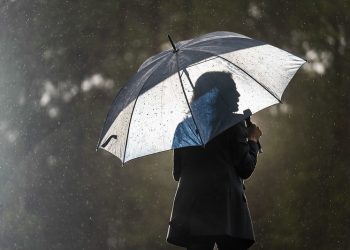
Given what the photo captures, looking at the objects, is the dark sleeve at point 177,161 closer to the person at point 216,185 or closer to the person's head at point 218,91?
the person at point 216,185

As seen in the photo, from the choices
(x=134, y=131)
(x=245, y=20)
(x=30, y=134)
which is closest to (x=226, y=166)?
(x=134, y=131)

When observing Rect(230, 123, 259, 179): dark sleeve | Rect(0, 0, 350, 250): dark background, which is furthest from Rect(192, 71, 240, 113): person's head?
Rect(0, 0, 350, 250): dark background

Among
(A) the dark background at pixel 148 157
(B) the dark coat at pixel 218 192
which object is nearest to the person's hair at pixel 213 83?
(B) the dark coat at pixel 218 192

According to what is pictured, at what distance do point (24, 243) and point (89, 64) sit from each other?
1416mm

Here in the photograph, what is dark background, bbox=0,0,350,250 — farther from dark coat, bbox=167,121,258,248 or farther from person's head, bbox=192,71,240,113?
person's head, bbox=192,71,240,113

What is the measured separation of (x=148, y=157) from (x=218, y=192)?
133 cm

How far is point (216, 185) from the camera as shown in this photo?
3.24 meters

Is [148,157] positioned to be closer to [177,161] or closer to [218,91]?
[177,161]

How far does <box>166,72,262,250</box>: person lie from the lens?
3207 mm

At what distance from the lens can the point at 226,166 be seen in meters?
3.26

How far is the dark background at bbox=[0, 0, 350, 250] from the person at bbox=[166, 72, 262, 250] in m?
1.16

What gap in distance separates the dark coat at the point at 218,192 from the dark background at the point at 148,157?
1.16m

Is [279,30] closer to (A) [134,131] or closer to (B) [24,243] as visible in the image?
(A) [134,131]

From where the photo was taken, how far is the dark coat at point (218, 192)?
10.5 ft
